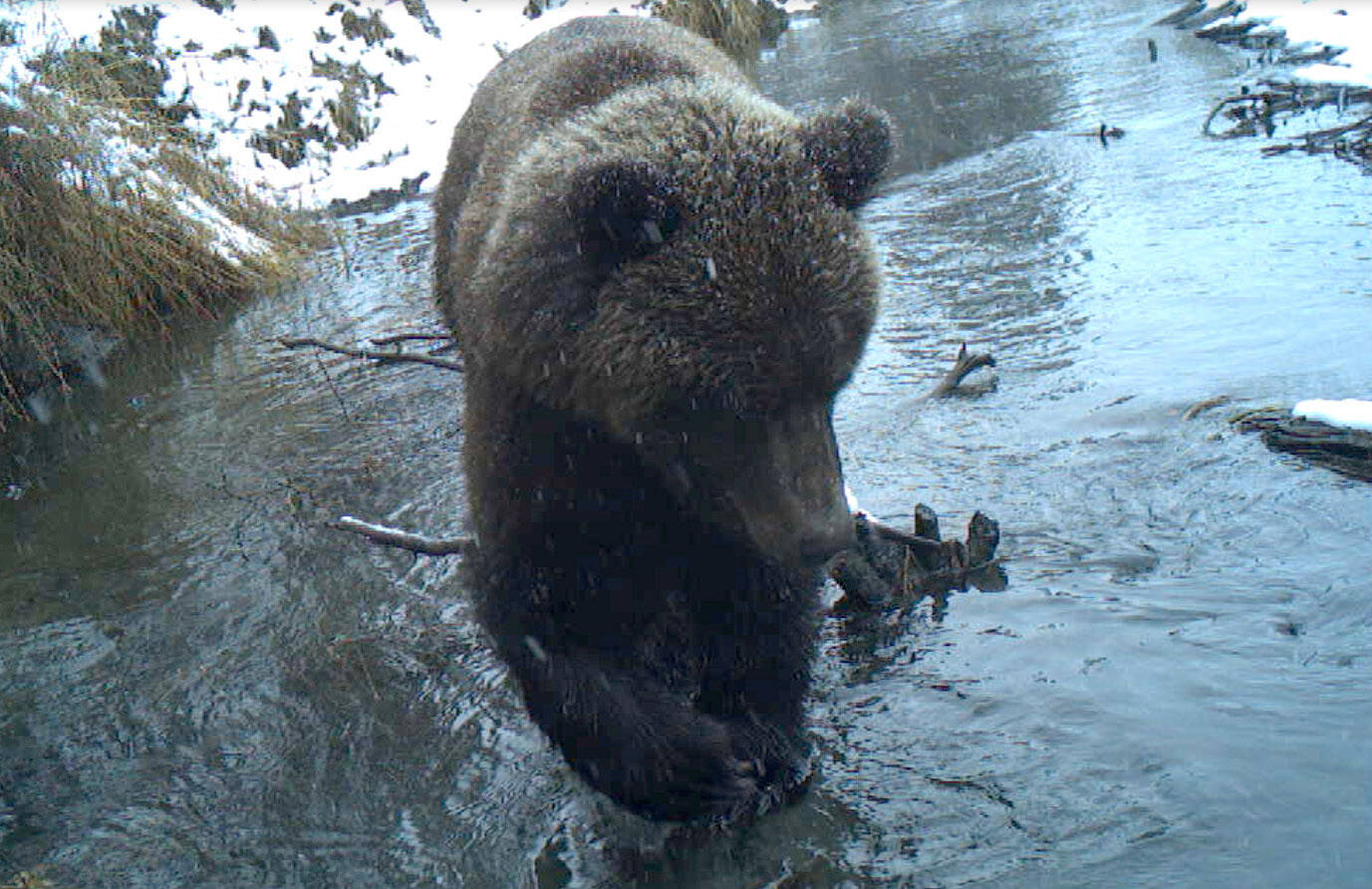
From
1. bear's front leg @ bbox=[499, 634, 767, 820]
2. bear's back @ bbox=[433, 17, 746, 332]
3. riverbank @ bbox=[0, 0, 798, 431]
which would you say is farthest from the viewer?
riverbank @ bbox=[0, 0, 798, 431]

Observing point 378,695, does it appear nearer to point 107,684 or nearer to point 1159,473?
point 107,684

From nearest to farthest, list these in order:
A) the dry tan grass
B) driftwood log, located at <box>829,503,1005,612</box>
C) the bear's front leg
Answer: the bear's front leg
driftwood log, located at <box>829,503,1005,612</box>
the dry tan grass

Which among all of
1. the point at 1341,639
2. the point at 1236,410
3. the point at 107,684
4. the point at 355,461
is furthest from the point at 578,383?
the point at 355,461

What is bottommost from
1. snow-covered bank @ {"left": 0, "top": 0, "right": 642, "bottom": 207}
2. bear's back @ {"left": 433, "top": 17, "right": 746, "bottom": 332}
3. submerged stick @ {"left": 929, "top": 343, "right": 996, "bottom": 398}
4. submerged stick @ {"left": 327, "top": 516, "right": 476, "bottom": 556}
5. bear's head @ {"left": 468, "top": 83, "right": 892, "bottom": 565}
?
submerged stick @ {"left": 929, "top": 343, "right": 996, "bottom": 398}

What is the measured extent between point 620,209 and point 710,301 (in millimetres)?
271

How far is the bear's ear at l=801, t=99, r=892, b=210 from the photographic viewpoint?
2.93 m

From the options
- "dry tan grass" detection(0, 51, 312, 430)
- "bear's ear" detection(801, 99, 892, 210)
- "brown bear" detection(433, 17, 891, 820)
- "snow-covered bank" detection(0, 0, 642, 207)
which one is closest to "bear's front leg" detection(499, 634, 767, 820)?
"brown bear" detection(433, 17, 891, 820)

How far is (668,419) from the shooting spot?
2756 mm

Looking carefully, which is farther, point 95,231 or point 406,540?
point 95,231

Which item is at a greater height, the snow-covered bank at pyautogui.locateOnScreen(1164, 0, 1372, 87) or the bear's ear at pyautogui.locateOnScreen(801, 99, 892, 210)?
the bear's ear at pyautogui.locateOnScreen(801, 99, 892, 210)

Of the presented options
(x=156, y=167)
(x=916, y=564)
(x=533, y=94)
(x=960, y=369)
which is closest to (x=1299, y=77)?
(x=960, y=369)

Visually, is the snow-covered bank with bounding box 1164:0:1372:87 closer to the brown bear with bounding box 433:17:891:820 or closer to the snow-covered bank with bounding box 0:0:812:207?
the brown bear with bounding box 433:17:891:820

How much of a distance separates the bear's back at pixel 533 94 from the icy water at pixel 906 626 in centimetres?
123

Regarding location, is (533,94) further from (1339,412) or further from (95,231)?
(95,231)
